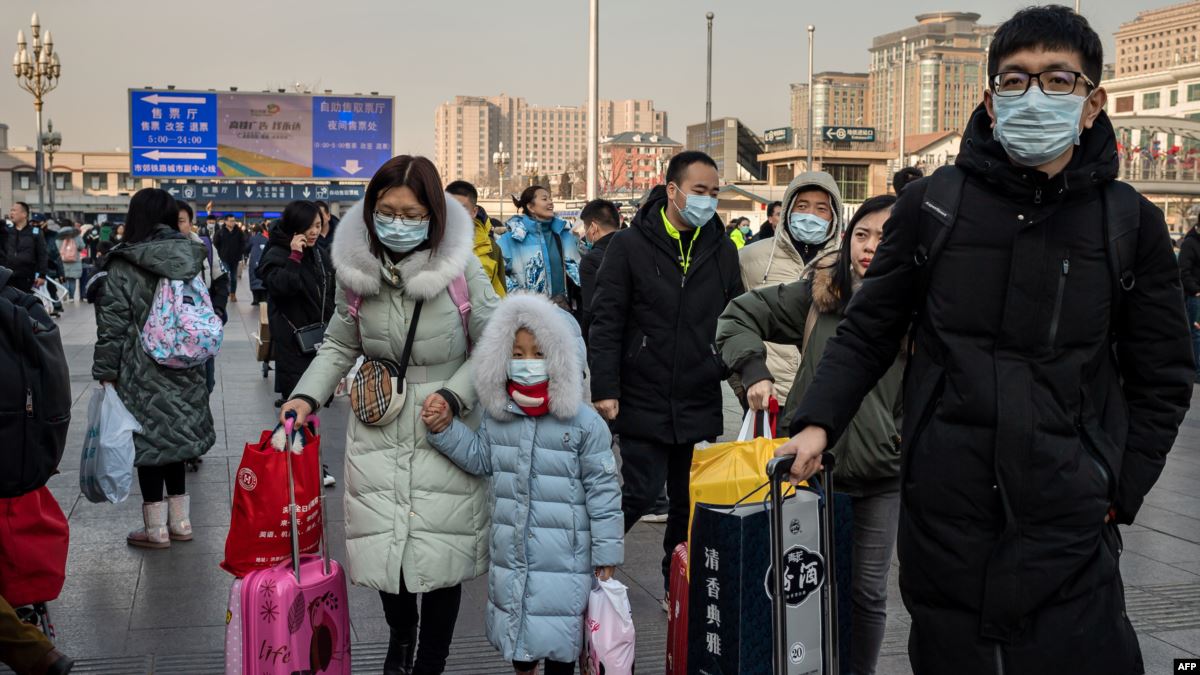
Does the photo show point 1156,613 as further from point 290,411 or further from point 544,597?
point 290,411

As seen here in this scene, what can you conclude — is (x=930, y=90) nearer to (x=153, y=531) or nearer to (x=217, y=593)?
(x=153, y=531)

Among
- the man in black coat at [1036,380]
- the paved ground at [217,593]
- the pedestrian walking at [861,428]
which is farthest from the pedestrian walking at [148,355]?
the man in black coat at [1036,380]

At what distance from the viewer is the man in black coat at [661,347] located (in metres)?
5.53

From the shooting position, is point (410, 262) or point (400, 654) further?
point (400, 654)

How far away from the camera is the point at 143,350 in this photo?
644 cm

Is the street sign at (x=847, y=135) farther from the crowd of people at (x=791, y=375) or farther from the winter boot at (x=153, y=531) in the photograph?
the winter boot at (x=153, y=531)

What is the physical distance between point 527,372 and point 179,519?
328 cm

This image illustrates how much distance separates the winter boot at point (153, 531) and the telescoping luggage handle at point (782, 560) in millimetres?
4329

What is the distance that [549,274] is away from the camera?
944 cm

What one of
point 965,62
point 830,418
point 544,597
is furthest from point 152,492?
point 965,62

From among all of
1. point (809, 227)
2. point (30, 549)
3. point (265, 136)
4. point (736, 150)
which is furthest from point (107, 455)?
point (736, 150)

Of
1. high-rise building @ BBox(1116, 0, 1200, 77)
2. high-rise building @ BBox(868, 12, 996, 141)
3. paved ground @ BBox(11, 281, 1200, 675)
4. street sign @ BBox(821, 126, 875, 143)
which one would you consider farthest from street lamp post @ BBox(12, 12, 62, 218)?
high-rise building @ BBox(1116, 0, 1200, 77)

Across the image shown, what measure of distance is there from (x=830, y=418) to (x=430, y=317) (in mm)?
1933

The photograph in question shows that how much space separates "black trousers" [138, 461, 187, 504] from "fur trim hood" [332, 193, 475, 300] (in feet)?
8.66
